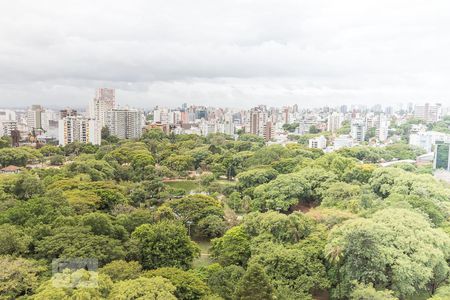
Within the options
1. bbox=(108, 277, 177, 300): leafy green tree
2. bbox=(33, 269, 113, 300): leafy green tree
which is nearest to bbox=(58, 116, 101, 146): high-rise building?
bbox=(33, 269, 113, 300): leafy green tree

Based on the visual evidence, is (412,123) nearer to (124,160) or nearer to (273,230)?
(124,160)

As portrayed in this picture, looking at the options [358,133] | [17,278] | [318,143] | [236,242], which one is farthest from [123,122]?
[17,278]

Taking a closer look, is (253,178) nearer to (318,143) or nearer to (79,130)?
(318,143)

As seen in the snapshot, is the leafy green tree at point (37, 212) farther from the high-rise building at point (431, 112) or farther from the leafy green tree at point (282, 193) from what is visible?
the high-rise building at point (431, 112)

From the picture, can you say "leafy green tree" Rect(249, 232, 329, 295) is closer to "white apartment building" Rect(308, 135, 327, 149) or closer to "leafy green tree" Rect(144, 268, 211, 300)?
"leafy green tree" Rect(144, 268, 211, 300)

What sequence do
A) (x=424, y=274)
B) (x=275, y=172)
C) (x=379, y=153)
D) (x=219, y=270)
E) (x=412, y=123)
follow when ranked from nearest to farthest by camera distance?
(x=424, y=274) < (x=219, y=270) < (x=275, y=172) < (x=379, y=153) < (x=412, y=123)

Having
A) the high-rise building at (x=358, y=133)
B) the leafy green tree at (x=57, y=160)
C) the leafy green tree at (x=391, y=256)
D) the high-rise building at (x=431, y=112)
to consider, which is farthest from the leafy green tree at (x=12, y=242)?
the high-rise building at (x=431, y=112)

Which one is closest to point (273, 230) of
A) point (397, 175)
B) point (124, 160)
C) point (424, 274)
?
point (424, 274)
